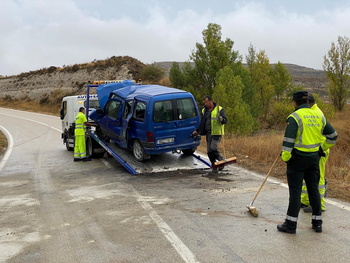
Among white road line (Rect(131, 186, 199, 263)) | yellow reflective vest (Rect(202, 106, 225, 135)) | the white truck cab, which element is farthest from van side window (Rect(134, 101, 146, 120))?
the white truck cab

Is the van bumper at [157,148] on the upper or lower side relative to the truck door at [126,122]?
lower

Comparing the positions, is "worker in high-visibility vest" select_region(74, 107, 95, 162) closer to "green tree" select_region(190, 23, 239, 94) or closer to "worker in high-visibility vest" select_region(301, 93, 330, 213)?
"worker in high-visibility vest" select_region(301, 93, 330, 213)

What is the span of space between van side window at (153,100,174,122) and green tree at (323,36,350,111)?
29459 millimetres

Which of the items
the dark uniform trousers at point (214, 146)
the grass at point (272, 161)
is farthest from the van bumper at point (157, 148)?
the grass at point (272, 161)

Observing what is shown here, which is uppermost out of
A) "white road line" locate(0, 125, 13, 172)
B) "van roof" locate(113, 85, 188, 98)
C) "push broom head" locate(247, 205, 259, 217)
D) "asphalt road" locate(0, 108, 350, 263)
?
"van roof" locate(113, 85, 188, 98)

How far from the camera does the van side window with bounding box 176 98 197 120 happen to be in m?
9.52

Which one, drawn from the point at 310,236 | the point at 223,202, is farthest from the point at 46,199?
the point at 310,236

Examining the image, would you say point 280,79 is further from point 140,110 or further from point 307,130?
point 307,130

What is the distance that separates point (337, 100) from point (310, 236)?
111 ft

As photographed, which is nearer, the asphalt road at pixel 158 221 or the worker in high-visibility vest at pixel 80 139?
the asphalt road at pixel 158 221

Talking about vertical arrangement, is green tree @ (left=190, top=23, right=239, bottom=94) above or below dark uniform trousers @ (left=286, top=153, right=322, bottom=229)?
above

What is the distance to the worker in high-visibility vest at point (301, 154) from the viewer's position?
4895mm

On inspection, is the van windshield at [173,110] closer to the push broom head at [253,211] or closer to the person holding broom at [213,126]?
the person holding broom at [213,126]

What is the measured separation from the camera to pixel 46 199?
7.16 metres
